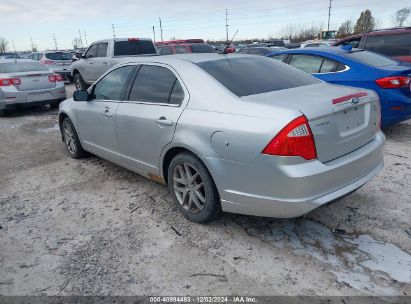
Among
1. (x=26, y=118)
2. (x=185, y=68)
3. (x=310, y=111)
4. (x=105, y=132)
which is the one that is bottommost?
(x=26, y=118)

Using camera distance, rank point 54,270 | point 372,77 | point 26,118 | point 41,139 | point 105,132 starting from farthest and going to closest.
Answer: point 26,118, point 41,139, point 372,77, point 105,132, point 54,270

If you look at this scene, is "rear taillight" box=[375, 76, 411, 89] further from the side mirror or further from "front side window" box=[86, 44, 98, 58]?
"front side window" box=[86, 44, 98, 58]

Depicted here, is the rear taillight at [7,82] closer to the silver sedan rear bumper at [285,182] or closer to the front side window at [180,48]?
the front side window at [180,48]

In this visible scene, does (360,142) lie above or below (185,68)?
below

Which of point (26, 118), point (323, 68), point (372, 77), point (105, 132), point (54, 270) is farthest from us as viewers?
point (26, 118)

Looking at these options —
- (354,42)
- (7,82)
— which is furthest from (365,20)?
(7,82)

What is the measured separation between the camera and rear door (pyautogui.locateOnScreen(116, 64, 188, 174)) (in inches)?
138

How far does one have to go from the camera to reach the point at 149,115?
3.70 meters

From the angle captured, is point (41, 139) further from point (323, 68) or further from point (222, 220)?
point (323, 68)

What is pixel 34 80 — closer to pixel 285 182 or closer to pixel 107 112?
pixel 107 112

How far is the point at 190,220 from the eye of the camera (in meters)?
3.56

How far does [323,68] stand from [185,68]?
3.49 meters

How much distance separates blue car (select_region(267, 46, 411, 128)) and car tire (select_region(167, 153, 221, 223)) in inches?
144

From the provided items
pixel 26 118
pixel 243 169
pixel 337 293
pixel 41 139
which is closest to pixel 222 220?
pixel 243 169
